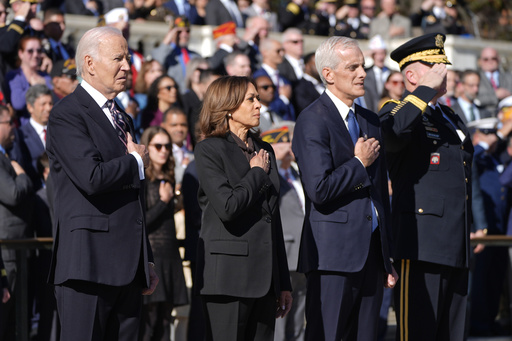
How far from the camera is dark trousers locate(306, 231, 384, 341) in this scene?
5355mm

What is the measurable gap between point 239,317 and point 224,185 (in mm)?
729

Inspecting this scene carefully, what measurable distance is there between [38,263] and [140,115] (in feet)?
10.1

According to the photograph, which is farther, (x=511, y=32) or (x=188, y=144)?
(x=511, y=32)

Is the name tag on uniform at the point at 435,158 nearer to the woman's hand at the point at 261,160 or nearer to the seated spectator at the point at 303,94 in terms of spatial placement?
the woman's hand at the point at 261,160

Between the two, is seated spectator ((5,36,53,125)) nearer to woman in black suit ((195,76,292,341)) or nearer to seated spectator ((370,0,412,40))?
woman in black suit ((195,76,292,341))

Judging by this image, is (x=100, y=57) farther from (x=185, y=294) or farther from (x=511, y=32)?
(x=511, y=32)

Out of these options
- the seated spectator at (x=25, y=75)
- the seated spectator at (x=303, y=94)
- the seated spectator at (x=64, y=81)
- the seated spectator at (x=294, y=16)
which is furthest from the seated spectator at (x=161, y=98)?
the seated spectator at (x=294, y=16)

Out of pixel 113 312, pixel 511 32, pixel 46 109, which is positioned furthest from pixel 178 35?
pixel 511 32

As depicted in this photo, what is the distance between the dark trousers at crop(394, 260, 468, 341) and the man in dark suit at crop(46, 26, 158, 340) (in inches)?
70.8

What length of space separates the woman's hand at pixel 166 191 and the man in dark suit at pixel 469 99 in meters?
5.81

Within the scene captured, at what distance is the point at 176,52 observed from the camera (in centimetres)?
1212

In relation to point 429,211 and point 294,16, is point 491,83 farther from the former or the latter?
point 429,211

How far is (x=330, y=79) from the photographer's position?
5.59 meters

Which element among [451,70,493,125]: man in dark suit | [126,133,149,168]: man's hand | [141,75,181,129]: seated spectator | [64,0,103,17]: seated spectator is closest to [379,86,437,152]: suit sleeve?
[126,133,149,168]: man's hand
